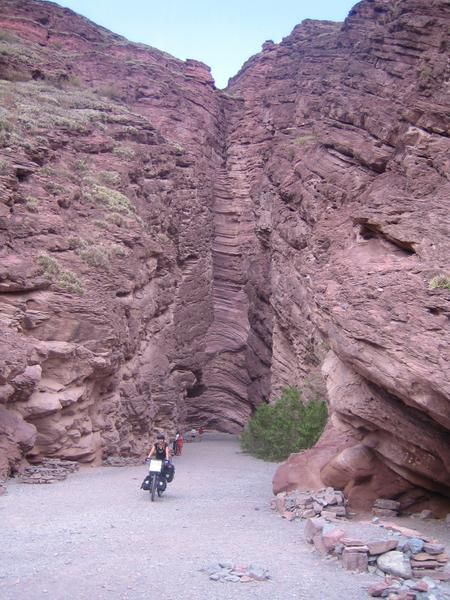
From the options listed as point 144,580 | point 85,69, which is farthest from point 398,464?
point 85,69

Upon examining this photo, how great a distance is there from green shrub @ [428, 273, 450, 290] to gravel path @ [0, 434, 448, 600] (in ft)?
16.2

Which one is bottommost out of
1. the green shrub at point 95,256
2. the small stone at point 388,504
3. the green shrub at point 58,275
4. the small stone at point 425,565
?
the small stone at point 388,504

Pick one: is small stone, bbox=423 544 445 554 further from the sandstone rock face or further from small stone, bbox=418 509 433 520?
small stone, bbox=418 509 433 520

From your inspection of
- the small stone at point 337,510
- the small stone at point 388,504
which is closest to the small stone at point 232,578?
the small stone at point 337,510

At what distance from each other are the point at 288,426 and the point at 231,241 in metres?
20.8

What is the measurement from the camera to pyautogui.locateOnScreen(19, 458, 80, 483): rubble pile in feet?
46.6

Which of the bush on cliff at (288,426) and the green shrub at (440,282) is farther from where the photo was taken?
the bush on cliff at (288,426)

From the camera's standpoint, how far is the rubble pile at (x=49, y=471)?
46.6 feet

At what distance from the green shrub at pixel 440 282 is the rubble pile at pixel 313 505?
4.52 m

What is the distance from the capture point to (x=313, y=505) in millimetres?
11289

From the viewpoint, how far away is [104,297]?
2072 cm

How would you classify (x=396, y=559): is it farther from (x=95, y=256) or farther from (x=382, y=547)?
(x=95, y=256)

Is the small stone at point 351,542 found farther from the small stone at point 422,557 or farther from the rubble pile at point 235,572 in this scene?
the rubble pile at point 235,572

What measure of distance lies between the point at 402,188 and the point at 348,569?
45.1ft
